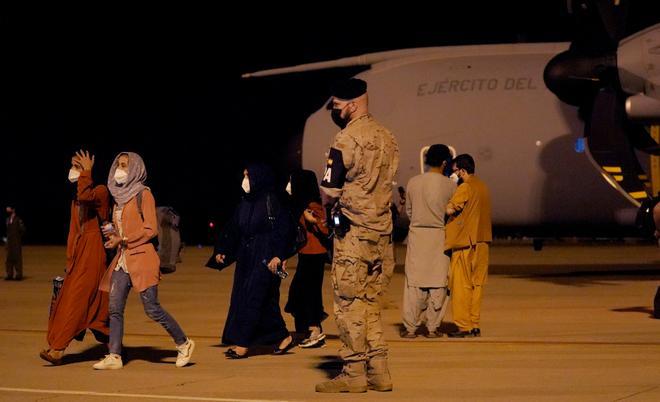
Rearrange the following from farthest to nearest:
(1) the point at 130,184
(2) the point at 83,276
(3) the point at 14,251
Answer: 1. (3) the point at 14,251
2. (2) the point at 83,276
3. (1) the point at 130,184

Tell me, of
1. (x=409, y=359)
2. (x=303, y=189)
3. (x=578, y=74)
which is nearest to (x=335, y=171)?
(x=409, y=359)

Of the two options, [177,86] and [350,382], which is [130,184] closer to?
[350,382]

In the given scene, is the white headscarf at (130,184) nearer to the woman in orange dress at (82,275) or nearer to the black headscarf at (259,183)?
the woman in orange dress at (82,275)

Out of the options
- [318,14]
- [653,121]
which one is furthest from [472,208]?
[318,14]

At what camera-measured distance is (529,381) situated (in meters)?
9.56

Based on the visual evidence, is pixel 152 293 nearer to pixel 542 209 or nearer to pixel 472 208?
pixel 472 208

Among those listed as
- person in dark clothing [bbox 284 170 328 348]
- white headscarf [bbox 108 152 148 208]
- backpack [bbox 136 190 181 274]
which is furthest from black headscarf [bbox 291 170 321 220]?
white headscarf [bbox 108 152 148 208]

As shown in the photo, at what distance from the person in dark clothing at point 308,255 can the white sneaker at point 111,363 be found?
2461mm

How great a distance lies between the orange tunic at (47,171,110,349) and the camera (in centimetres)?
1073

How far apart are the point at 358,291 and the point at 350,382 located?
2.11 feet

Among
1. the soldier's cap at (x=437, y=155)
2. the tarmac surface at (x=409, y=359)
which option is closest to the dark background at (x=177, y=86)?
the tarmac surface at (x=409, y=359)

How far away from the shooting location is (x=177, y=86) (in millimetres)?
54219

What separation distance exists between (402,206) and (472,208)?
12.2 metres

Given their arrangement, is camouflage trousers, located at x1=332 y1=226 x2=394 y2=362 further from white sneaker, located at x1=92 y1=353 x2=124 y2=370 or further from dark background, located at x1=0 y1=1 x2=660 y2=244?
dark background, located at x1=0 y1=1 x2=660 y2=244
